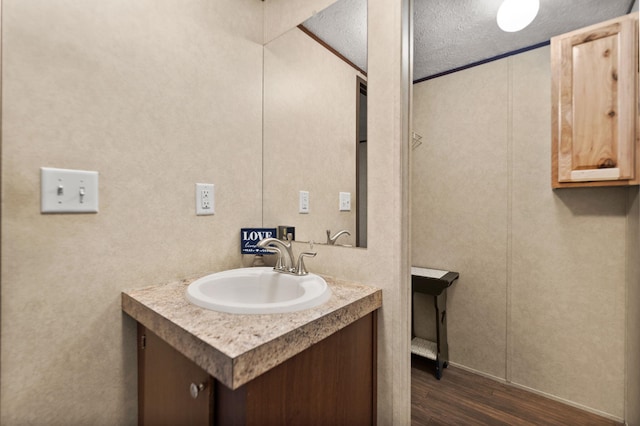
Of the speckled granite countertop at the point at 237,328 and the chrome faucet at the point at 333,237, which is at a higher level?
the chrome faucet at the point at 333,237

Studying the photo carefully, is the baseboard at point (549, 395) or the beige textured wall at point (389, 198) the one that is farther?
the baseboard at point (549, 395)

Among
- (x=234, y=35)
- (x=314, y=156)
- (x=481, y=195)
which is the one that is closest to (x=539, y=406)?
(x=481, y=195)

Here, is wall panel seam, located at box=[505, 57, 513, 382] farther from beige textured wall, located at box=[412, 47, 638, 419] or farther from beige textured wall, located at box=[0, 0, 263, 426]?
beige textured wall, located at box=[0, 0, 263, 426]

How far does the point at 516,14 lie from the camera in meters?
1.42

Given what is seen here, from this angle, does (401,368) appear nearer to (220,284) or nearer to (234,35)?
(220,284)

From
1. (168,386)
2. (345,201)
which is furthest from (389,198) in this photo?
(168,386)

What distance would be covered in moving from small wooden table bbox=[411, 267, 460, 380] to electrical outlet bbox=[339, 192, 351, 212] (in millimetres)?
1015

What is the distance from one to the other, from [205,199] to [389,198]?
0.73m

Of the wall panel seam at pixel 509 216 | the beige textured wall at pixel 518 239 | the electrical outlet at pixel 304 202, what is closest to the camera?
the electrical outlet at pixel 304 202

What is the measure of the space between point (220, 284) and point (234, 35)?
1100 mm

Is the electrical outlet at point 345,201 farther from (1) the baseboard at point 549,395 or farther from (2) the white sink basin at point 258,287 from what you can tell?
(1) the baseboard at point 549,395

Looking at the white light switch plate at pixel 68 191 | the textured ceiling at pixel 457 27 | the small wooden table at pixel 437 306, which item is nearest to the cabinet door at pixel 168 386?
the white light switch plate at pixel 68 191

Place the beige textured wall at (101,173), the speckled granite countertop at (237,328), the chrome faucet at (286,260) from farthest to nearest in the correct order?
the chrome faucet at (286,260), the beige textured wall at (101,173), the speckled granite countertop at (237,328)

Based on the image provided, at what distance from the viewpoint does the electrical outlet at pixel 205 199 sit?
112 centimetres
